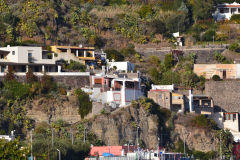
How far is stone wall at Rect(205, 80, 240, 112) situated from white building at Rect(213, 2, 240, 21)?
1068 inches

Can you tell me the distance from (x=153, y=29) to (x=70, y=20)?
11.6 meters

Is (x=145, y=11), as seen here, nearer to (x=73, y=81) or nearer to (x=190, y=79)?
(x=190, y=79)

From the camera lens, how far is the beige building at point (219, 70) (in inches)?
4806

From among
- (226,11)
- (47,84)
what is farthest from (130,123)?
(226,11)

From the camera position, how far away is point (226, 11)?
14612 cm

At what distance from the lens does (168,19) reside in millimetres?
140875

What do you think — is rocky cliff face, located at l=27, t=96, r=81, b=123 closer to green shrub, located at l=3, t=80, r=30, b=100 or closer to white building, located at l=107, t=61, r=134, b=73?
green shrub, located at l=3, t=80, r=30, b=100

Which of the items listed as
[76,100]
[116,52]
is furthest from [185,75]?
[76,100]

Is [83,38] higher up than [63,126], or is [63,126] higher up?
[83,38]

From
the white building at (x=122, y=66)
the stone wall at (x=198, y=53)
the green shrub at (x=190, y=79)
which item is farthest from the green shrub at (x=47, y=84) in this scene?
the stone wall at (x=198, y=53)

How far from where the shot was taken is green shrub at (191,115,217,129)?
107875 millimetres

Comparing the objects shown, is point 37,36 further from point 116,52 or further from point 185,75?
point 185,75

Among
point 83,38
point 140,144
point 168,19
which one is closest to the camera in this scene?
point 140,144

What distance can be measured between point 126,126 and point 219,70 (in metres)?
22.3
